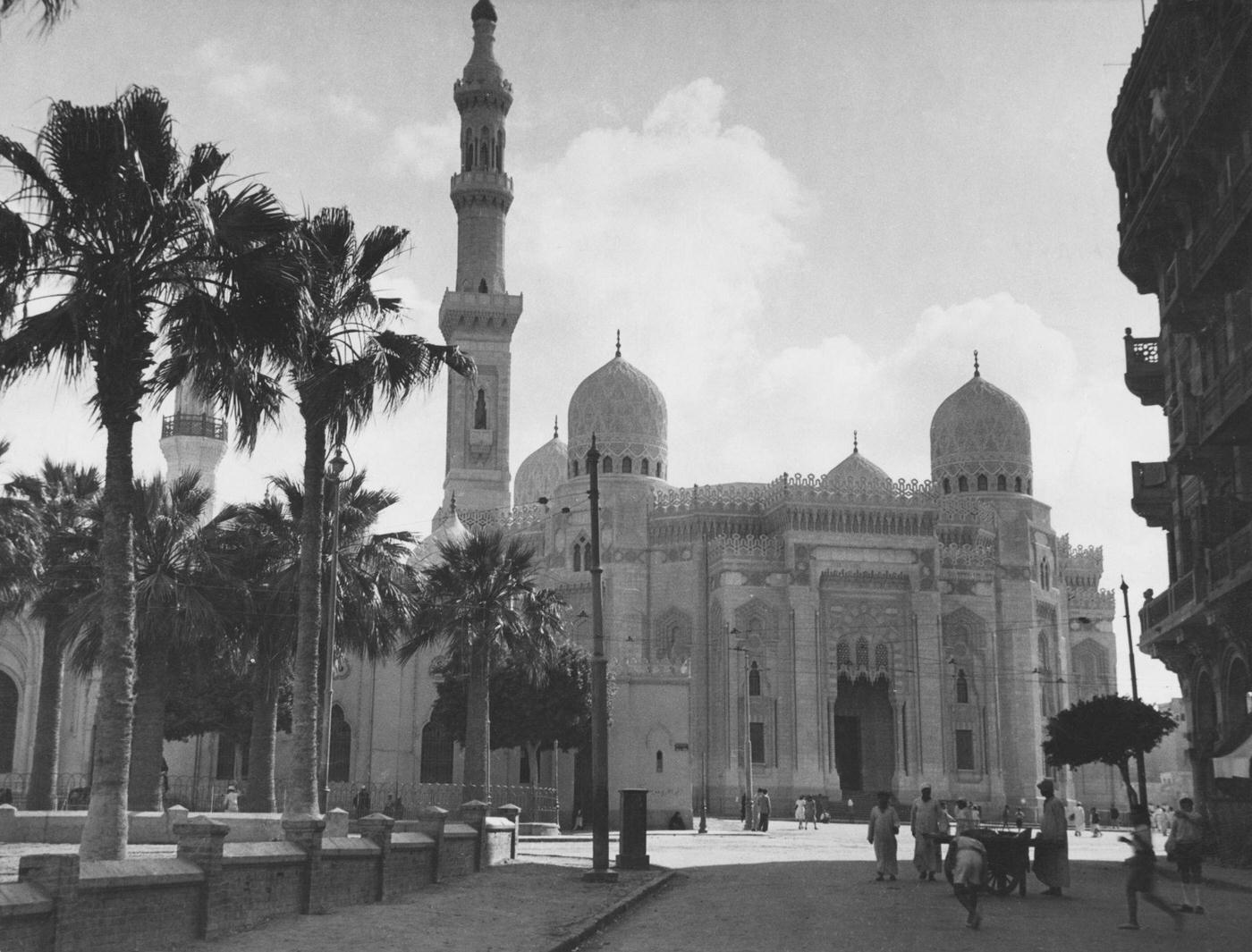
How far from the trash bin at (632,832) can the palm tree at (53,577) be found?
44.6 feet

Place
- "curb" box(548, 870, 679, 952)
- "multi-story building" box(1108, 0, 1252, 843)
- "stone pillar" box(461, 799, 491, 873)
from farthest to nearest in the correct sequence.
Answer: "multi-story building" box(1108, 0, 1252, 843) → "stone pillar" box(461, 799, 491, 873) → "curb" box(548, 870, 679, 952)

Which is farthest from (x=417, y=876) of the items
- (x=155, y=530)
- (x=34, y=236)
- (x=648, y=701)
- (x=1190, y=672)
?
(x=648, y=701)

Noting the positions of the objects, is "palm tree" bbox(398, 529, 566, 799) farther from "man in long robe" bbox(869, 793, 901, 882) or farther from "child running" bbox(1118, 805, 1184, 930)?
"child running" bbox(1118, 805, 1184, 930)

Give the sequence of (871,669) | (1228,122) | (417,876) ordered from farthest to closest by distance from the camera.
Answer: (871,669) → (1228,122) → (417,876)

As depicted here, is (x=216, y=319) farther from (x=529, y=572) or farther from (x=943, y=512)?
(x=943, y=512)

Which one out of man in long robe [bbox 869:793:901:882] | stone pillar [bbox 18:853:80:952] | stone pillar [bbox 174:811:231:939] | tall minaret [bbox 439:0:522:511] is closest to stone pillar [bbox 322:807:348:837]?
stone pillar [bbox 174:811:231:939]

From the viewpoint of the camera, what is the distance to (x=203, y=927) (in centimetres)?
1395

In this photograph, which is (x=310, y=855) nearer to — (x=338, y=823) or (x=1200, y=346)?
(x=338, y=823)

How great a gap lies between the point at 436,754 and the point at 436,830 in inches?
1331

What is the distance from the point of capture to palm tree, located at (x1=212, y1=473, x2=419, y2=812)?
30922 millimetres

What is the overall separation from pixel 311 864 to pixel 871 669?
50.1 m

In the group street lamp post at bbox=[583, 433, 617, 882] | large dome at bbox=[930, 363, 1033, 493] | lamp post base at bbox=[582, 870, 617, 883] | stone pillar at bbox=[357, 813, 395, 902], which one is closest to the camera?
stone pillar at bbox=[357, 813, 395, 902]

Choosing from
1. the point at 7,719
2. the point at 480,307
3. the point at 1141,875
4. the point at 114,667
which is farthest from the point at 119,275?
the point at 480,307

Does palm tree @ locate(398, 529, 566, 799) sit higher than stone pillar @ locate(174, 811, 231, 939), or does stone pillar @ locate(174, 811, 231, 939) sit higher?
palm tree @ locate(398, 529, 566, 799)
